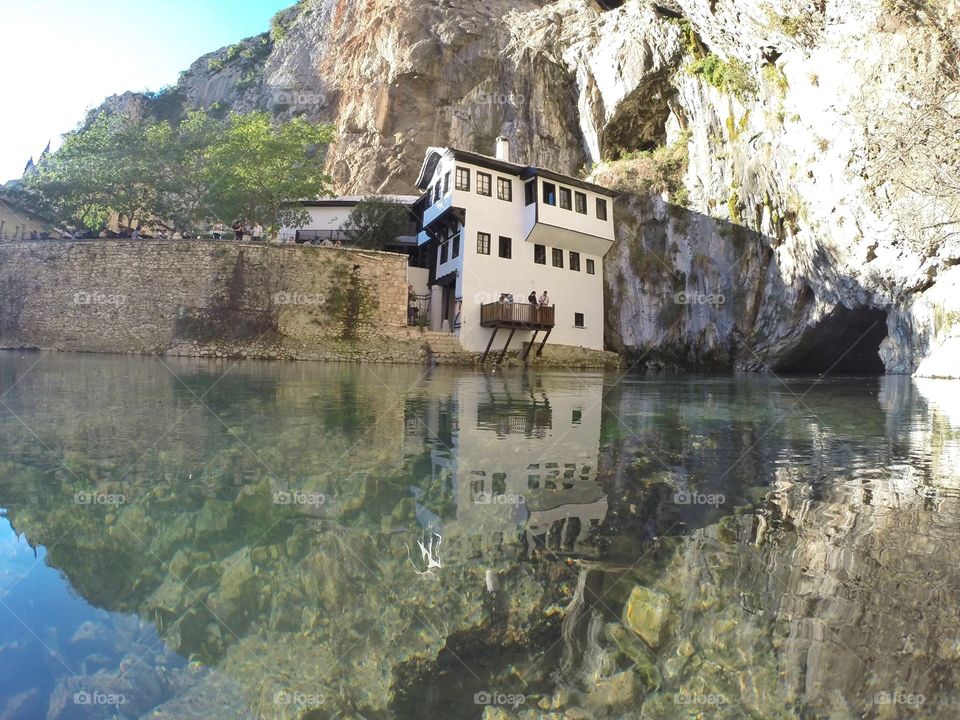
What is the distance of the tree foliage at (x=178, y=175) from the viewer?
105 feet

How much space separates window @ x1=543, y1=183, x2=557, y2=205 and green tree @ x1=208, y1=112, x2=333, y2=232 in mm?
13699

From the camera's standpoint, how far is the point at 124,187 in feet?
109

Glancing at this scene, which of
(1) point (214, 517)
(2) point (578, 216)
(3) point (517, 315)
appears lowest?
(1) point (214, 517)

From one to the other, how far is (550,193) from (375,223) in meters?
10.9

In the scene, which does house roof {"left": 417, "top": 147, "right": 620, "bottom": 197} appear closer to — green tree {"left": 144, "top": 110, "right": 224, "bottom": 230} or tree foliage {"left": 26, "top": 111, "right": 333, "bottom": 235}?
tree foliage {"left": 26, "top": 111, "right": 333, "bottom": 235}

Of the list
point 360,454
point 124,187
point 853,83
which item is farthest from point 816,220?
point 124,187

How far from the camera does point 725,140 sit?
27.0 m

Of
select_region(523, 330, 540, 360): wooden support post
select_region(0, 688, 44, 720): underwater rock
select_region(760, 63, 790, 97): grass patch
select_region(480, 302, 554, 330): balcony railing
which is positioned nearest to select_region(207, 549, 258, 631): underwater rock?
select_region(0, 688, 44, 720): underwater rock

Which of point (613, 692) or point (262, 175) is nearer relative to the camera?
point (613, 692)

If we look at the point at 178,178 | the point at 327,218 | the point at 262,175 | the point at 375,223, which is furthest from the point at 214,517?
the point at 178,178

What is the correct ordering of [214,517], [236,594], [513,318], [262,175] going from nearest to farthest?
[236,594] < [214,517] < [513,318] < [262,175]

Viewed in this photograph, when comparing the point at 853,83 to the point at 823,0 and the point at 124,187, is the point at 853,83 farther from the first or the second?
the point at 124,187

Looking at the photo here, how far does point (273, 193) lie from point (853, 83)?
2667cm

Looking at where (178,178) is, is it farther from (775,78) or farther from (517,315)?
(775,78)
